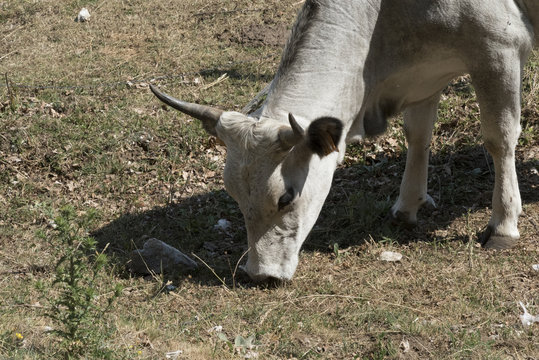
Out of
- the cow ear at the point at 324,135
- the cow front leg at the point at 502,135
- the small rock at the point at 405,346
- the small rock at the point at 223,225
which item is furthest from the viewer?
the small rock at the point at 223,225

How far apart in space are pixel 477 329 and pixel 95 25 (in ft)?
26.8

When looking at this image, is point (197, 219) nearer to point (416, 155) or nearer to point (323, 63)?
point (416, 155)

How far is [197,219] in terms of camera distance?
23.3ft

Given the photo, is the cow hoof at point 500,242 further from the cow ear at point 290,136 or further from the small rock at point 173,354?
the small rock at point 173,354

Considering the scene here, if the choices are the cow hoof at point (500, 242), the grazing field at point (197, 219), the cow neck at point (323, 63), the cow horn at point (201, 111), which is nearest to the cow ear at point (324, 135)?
the cow neck at point (323, 63)

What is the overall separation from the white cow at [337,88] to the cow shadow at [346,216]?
720mm

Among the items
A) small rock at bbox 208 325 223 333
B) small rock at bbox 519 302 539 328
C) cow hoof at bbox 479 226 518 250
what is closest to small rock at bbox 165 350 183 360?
small rock at bbox 208 325 223 333

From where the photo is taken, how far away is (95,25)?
11.3 metres

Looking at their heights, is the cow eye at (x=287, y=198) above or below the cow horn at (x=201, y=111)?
below

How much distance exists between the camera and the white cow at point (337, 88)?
17.1ft

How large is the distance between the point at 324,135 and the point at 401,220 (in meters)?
1.93

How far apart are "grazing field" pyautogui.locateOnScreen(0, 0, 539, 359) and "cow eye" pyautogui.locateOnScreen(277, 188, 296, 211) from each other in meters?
0.64

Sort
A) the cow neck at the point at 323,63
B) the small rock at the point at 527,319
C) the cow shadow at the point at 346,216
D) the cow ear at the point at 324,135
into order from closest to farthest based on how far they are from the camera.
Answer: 1. the small rock at the point at 527,319
2. the cow ear at the point at 324,135
3. the cow neck at the point at 323,63
4. the cow shadow at the point at 346,216

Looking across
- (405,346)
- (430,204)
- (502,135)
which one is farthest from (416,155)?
(405,346)
